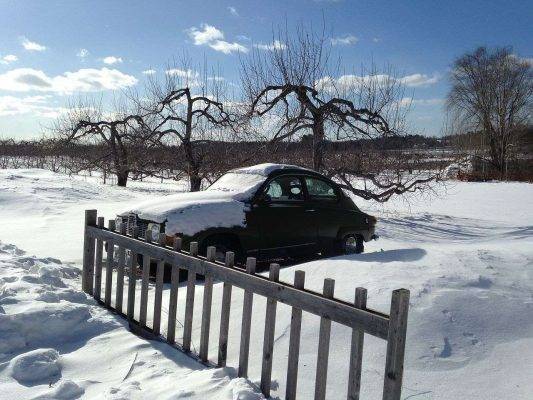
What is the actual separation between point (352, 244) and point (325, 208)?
107cm

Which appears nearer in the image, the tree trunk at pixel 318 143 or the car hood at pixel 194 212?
the car hood at pixel 194 212

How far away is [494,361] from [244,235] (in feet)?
13.6

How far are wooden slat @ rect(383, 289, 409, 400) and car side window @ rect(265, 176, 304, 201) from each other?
5.21 meters

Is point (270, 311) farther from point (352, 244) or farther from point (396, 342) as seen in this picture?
point (352, 244)

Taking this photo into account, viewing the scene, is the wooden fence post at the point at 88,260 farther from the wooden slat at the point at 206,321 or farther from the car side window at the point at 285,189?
the car side window at the point at 285,189

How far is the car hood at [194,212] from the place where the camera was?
6.76m

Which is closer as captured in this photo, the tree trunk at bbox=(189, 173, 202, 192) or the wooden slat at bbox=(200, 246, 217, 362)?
the wooden slat at bbox=(200, 246, 217, 362)

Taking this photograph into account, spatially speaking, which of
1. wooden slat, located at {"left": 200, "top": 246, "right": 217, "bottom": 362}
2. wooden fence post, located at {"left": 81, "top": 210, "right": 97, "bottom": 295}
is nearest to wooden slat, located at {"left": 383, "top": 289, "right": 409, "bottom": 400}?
wooden slat, located at {"left": 200, "top": 246, "right": 217, "bottom": 362}

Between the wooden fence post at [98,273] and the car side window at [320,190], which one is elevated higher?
the car side window at [320,190]

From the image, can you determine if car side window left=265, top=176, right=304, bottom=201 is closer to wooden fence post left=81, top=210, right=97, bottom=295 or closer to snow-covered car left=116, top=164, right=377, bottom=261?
snow-covered car left=116, top=164, right=377, bottom=261

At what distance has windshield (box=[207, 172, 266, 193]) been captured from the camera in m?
7.67

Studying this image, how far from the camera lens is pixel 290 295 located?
314 cm

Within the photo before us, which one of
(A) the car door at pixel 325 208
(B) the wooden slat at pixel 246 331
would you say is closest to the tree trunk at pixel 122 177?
(A) the car door at pixel 325 208

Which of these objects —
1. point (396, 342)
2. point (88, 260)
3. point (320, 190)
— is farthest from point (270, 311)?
point (320, 190)
